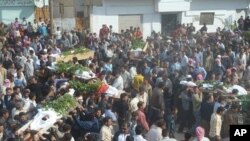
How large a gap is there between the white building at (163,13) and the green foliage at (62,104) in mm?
16188

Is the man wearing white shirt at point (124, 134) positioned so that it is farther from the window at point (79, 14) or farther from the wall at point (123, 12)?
the window at point (79, 14)

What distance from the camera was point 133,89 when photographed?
1588 cm

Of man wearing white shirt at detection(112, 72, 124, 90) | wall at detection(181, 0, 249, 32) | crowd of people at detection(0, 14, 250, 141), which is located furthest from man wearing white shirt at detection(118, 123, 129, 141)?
wall at detection(181, 0, 249, 32)

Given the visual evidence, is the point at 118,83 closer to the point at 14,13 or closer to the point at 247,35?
the point at 247,35

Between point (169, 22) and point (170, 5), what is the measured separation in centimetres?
113

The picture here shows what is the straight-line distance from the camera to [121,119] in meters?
14.3

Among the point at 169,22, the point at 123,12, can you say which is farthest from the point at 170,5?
the point at 123,12

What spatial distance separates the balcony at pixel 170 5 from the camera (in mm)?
30734

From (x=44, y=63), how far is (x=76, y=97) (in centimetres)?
392

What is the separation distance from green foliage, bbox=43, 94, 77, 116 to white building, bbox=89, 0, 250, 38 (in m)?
16.2

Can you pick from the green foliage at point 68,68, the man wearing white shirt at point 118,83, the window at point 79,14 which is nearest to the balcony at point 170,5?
the window at point 79,14

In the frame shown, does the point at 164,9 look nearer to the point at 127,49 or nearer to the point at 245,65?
the point at 127,49

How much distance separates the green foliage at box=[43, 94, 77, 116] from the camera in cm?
1377

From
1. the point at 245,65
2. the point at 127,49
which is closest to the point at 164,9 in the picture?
the point at 127,49
